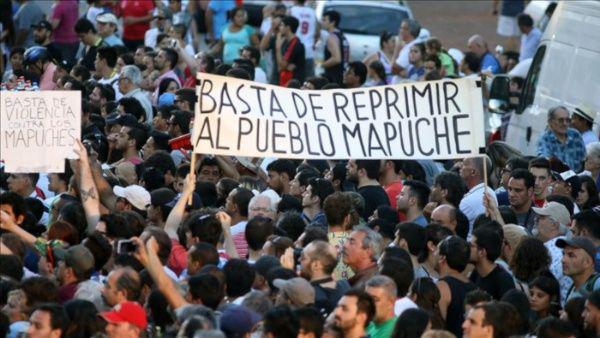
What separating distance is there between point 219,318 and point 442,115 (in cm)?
397

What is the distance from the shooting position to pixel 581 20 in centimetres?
1794

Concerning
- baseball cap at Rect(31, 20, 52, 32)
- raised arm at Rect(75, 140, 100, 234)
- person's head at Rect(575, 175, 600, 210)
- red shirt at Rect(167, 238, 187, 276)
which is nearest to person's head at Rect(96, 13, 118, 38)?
baseball cap at Rect(31, 20, 52, 32)

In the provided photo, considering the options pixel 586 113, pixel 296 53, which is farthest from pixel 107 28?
pixel 586 113

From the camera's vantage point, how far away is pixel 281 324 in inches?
379

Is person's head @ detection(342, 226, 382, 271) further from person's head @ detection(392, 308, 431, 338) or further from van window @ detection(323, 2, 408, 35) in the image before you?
van window @ detection(323, 2, 408, 35)

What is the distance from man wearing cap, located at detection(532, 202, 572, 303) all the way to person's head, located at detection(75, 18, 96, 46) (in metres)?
10.1

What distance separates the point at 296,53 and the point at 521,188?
30.5ft

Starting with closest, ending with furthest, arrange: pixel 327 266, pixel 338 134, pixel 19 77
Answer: pixel 327 266
pixel 338 134
pixel 19 77

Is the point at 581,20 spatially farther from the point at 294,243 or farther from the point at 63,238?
the point at 63,238

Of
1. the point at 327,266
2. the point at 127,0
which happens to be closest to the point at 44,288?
the point at 327,266

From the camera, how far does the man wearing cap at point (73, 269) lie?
11.1m

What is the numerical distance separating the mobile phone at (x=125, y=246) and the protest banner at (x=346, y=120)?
5.79 feet

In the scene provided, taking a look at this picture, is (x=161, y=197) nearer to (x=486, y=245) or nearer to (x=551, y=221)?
(x=486, y=245)

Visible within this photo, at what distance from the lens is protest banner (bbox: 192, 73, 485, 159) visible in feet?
43.2
